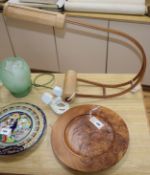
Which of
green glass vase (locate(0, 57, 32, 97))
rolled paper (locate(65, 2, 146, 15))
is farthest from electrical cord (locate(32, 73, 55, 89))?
rolled paper (locate(65, 2, 146, 15))

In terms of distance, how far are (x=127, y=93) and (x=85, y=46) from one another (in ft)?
2.77

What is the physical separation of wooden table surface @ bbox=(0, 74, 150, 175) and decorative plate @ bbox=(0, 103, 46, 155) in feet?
0.09

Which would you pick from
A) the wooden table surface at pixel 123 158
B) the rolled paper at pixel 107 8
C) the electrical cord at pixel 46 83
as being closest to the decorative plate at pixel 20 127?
the wooden table surface at pixel 123 158

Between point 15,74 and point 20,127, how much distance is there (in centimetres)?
23

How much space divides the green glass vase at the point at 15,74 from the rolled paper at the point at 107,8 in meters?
0.78

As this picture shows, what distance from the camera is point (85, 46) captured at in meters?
1.73

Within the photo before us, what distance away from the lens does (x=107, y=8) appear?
1.48 m

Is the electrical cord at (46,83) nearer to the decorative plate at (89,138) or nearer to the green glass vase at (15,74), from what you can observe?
the green glass vase at (15,74)

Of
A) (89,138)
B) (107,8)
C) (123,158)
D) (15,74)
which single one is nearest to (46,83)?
(15,74)

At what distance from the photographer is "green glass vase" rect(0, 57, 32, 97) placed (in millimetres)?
916

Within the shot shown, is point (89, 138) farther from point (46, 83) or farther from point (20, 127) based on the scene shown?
point (46, 83)

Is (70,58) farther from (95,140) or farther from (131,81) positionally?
(95,140)

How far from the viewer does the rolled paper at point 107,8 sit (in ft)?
4.75

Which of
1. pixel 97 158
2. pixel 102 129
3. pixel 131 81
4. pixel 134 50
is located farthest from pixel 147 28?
pixel 97 158
